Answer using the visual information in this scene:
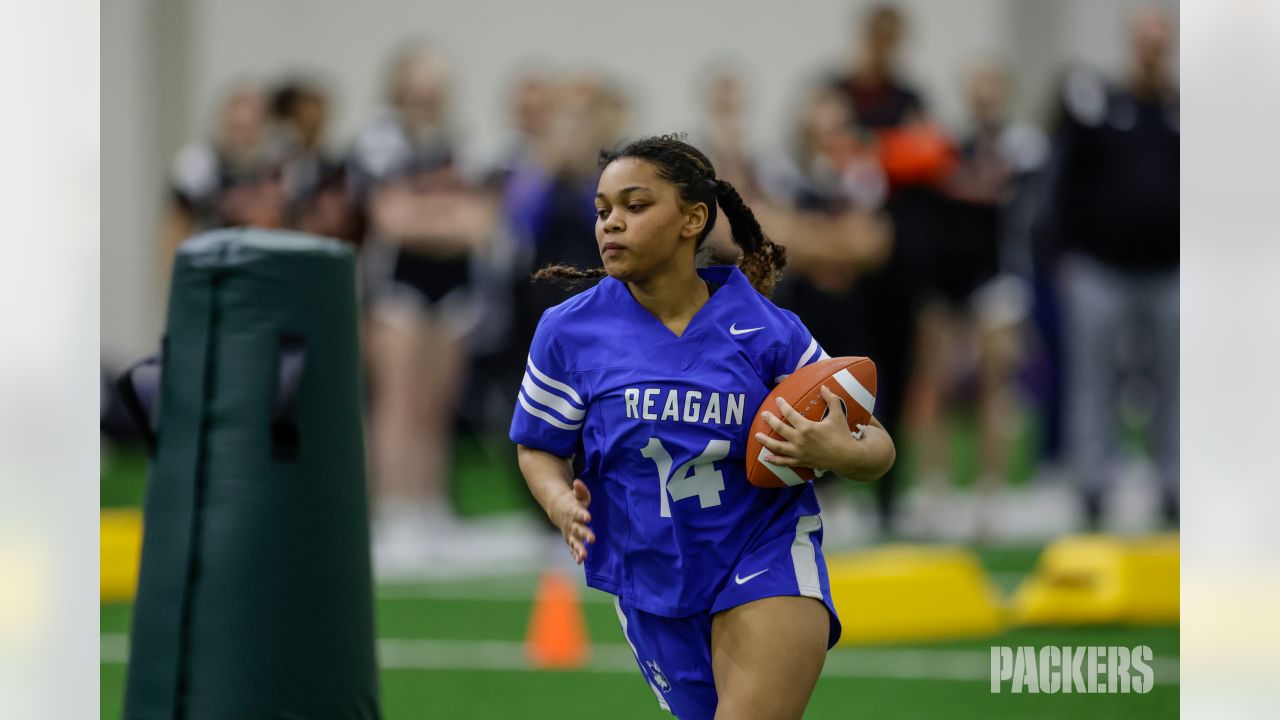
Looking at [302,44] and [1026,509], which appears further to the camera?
[302,44]

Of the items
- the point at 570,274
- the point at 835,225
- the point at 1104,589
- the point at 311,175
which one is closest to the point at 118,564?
the point at 311,175

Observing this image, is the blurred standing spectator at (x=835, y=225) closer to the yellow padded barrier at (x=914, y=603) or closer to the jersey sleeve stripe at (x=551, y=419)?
the yellow padded barrier at (x=914, y=603)

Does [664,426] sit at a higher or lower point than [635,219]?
lower

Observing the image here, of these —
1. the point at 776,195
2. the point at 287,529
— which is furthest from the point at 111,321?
the point at 287,529

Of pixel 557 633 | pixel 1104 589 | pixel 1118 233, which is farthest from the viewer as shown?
pixel 1118 233

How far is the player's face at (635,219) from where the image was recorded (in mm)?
3182

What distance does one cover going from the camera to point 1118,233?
7.69 meters

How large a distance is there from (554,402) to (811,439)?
1.69 feet

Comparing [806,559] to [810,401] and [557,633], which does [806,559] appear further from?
[557,633]
